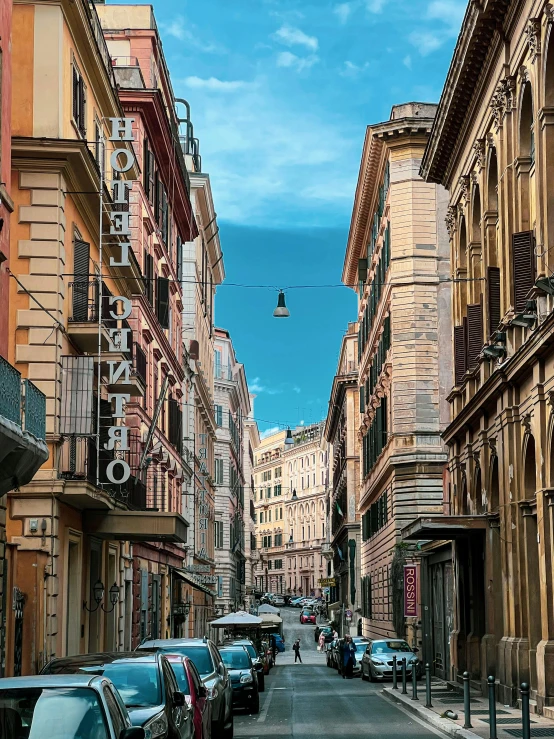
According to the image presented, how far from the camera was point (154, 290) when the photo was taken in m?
44.4

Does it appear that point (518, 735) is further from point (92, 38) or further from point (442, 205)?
point (442, 205)

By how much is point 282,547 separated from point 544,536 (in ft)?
506

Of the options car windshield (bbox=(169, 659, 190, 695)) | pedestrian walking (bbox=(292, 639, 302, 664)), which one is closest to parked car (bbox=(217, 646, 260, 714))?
car windshield (bbox=(169, 659, 190, 695))

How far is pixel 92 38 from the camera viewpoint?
29.1m

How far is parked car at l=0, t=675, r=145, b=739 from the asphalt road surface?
12.0 metres

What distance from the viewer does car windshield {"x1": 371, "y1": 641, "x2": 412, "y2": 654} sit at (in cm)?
4256

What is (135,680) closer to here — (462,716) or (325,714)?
(462,716)

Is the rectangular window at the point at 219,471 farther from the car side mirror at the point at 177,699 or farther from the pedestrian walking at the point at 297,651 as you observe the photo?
the car side mirror at the point at 177,699

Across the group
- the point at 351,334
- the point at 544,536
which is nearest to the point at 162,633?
the point at 544,536

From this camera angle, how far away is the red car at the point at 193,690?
17016mm

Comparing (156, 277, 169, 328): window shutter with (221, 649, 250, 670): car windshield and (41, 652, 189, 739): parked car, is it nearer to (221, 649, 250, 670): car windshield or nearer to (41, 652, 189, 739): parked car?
(221, 649, 250, 670): car windshield

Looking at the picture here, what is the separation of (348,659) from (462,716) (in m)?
23.6

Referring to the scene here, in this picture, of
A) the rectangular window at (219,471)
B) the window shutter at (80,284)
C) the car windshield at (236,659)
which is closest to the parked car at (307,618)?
the rectangular window at (219,471)

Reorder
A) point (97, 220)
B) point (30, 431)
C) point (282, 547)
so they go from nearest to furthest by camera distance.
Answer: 1. point (30, 431)
2. point (97, 220)
3. point (282, 547)
